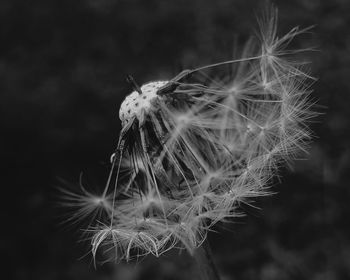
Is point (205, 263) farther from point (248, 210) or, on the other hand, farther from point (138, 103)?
point (248, 210)

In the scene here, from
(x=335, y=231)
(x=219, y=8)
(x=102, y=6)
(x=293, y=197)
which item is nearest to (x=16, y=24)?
(x=102, y=6)

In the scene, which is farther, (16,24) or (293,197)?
(16,24)

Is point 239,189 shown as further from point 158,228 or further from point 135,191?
point 135,191

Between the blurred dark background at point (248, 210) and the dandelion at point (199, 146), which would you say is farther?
the blurred dark background at point (248, 210)

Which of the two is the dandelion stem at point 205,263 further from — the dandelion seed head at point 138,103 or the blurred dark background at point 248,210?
the blurred dark background at point 248,210

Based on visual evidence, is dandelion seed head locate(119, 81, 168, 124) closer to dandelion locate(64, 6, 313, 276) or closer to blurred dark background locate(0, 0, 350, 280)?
dandelion locate(64, 6, 313, 276)

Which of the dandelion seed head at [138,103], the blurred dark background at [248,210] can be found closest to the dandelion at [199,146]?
the dandelion seed head at [138,103]

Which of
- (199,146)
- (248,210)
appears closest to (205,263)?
(199,146)
